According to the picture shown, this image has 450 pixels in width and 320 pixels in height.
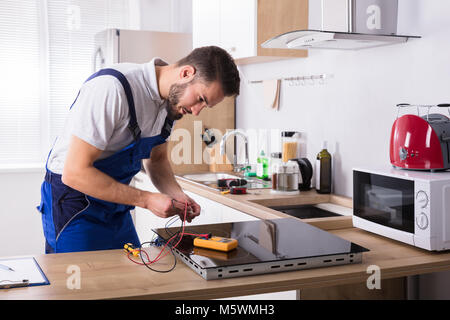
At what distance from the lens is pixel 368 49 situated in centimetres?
238

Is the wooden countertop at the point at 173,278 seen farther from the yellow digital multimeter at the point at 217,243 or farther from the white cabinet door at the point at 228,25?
the white cabinet door at the point at 228,25

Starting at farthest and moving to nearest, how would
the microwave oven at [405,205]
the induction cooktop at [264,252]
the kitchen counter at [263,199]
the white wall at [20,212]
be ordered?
the white wall at [20,212]
the kitchen counter at [263,199]
the microwave oven at [405,205]
the induction cooktop at [264,252]

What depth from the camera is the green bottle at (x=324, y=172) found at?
104 inches

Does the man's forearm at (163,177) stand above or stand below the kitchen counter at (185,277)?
above

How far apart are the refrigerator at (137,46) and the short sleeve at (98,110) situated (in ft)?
7.16

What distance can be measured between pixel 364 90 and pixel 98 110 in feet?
4.48

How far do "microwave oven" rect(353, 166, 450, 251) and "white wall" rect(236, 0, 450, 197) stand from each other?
46 centimetres

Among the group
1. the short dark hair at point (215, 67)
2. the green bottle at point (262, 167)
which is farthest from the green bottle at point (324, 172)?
the short dark hair at point (215, 67)

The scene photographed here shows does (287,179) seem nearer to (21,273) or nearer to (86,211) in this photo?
(86,211)

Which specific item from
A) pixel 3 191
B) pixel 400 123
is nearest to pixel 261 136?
pixel 400 123

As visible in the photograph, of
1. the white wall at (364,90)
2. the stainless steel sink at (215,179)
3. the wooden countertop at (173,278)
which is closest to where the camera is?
the wooden countertop at (173,278)

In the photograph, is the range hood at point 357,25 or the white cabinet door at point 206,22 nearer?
the range hood at point 357,25

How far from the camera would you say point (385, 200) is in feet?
5.76

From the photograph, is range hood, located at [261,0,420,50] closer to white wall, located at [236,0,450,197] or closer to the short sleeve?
white wall, located at [236,0,450,197]
